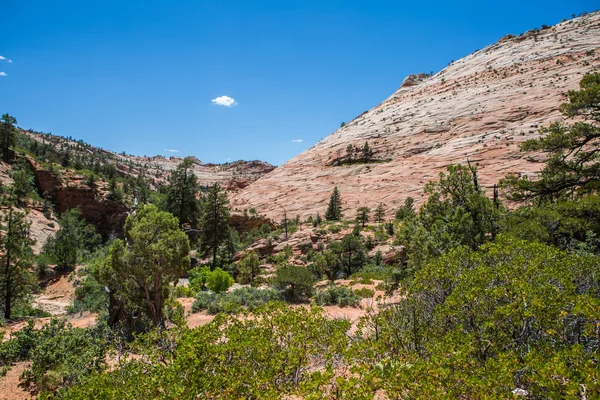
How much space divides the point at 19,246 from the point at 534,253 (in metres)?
25.1

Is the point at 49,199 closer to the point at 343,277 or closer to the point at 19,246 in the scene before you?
the point at 19,246

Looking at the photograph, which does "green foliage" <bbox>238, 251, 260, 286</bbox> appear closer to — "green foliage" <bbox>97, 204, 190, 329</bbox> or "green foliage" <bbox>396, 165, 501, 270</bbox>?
"green foliage" <bbox>97, 204, 190, 329</bbox>

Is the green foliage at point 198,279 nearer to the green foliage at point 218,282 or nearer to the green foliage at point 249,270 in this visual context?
the green foliage at point 218,282

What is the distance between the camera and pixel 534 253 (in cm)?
652

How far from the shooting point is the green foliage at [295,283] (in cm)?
1812

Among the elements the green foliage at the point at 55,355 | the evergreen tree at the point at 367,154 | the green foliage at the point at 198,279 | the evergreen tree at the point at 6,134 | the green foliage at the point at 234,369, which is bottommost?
the green foliage at the point at 198,279

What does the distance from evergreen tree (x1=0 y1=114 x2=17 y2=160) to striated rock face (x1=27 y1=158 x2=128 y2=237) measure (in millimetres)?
2824

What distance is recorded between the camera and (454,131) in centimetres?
4988

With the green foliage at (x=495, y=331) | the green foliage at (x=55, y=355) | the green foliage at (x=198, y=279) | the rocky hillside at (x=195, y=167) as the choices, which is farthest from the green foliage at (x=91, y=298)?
the rocky hillside at (x=195, y=167)

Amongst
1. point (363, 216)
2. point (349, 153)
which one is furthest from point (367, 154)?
point (363, 216)

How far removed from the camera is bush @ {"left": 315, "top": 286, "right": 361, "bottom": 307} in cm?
1598

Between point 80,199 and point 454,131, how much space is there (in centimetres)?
5921

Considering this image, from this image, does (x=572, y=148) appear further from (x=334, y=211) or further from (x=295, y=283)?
(x=334, y=211)

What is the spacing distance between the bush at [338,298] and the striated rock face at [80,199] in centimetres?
3913
